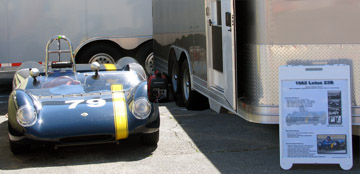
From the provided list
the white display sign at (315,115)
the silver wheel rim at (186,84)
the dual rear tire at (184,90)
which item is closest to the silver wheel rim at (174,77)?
the dual rear tire at (184,90)

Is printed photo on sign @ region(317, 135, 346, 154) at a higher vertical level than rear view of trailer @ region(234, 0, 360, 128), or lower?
lower

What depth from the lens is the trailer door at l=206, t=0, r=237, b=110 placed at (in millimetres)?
6508

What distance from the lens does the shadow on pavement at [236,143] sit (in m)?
5.79

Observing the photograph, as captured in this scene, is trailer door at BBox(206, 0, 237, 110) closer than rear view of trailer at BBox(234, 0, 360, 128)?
No

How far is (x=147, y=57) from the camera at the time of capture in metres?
13.8

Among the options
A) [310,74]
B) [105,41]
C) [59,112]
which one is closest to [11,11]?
[105,41]

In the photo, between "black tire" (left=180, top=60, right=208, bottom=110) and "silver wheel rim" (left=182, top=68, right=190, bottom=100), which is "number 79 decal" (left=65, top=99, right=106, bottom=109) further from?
"silver wheel rim" (left=182, top=68, right=190, bottom=100)

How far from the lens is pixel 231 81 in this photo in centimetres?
636

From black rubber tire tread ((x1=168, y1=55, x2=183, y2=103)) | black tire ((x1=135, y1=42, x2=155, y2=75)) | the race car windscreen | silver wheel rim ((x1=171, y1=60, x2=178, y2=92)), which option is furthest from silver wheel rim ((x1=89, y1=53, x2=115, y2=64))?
the race car windscreen

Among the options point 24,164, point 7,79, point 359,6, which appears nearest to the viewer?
point 359,6

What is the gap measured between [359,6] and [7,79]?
468 inches

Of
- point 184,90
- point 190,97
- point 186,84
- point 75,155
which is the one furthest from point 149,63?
point 75,155

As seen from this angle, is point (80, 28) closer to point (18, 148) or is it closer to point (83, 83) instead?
point (83, 83)

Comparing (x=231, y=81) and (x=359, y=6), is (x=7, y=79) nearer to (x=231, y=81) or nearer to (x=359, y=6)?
(x=231, y=81)
